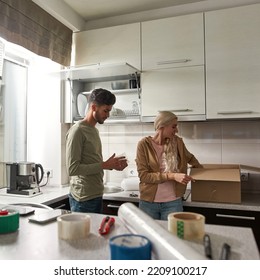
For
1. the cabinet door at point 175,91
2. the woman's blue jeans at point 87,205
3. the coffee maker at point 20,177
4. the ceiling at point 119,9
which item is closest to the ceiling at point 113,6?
the ceiling at point 119,9

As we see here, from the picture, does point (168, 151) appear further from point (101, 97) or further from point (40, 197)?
point (40, 197)

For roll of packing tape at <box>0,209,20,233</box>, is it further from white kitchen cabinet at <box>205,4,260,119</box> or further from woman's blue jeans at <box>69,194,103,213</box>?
white kitchen cabinet at <box>205,4,260,119</box>

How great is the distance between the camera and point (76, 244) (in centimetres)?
81

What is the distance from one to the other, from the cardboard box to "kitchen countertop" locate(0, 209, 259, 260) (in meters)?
0.85

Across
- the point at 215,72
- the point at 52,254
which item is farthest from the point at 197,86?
the point at 52,254

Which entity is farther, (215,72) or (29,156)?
(29,156)

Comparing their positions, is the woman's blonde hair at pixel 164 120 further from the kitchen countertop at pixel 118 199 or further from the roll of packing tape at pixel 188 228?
the roll of packing tape at pixel 188 228

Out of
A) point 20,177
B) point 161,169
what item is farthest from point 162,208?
point 20,177

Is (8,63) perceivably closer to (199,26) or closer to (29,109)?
(29,109)

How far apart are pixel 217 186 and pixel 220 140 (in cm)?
60

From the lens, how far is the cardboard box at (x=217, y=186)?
A: 5.71 feet

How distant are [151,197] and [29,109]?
5.21 feet

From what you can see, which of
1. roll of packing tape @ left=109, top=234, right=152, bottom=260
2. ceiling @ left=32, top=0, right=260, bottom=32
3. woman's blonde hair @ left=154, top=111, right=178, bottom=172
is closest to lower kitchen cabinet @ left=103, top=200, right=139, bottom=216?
→ woman's blonde hair @ left=154, top=111, right=178, bottom=172

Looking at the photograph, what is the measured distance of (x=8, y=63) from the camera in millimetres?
2424
